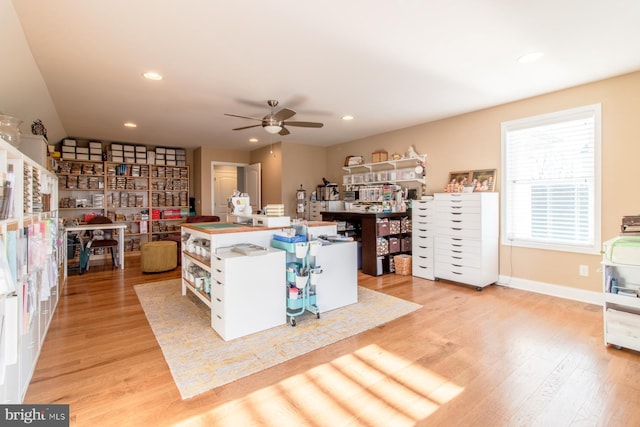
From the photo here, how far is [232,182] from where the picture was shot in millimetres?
8078

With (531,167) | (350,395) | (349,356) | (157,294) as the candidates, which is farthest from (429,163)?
(157,294)

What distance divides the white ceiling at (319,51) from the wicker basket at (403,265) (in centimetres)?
225

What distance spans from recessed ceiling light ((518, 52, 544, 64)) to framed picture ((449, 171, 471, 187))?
183 cm

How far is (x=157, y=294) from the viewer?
381 centimetres

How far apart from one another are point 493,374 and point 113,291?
4.34 metres

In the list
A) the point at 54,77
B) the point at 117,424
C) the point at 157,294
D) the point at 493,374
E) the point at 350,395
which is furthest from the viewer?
the point at 157,294

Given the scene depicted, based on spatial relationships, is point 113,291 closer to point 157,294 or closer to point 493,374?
point 157,294

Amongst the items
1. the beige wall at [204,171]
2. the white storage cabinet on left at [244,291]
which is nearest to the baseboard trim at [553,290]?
the white storage cabinet on left at [244,291]

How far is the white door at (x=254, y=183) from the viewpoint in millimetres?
7367

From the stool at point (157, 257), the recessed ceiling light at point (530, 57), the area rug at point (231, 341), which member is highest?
the recessed ceiling light at point (530, 57)

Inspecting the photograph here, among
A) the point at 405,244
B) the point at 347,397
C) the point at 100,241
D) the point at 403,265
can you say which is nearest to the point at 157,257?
the point at 100,241

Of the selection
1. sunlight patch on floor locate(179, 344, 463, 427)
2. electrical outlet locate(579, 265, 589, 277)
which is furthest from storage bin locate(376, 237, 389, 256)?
sunlight patch on floor locate(179, 344, 463, 427)

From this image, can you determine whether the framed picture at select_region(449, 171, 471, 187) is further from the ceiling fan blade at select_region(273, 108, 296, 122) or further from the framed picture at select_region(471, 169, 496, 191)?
the ceiling fan blade at select_region(273, 108, 296, 122)

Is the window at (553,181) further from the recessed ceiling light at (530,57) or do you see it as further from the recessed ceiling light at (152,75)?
the recessed ceiling light at (152,75)
